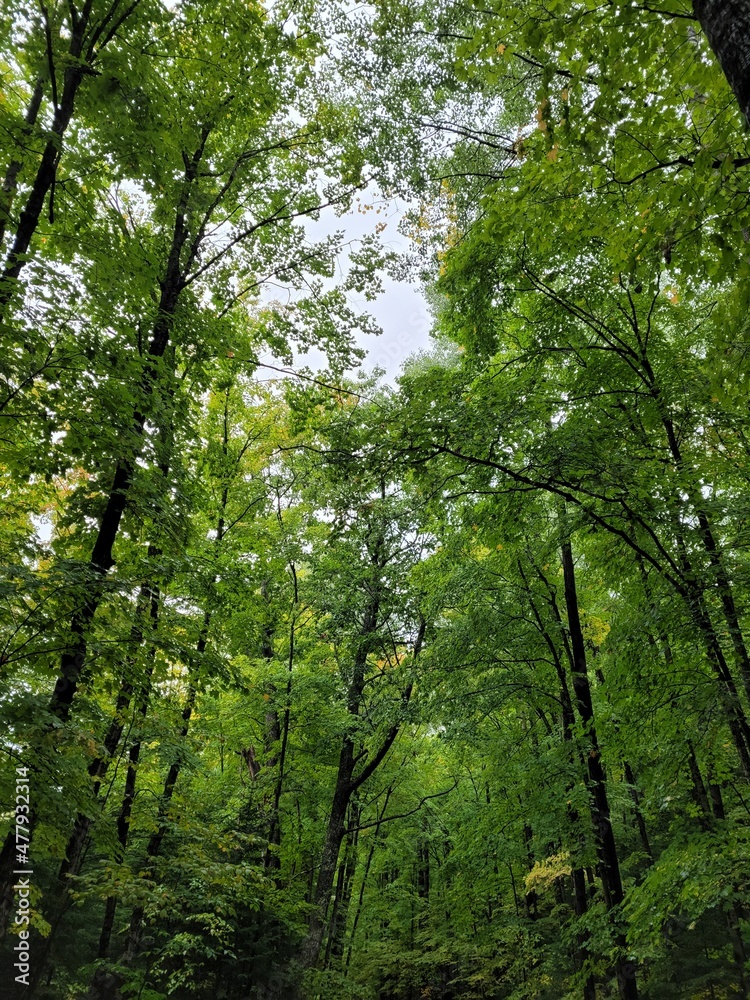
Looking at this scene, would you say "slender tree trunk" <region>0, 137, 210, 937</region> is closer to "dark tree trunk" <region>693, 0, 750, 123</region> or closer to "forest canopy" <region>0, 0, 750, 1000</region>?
"forest canopy" <region>0, 0, 750, 1000</region>

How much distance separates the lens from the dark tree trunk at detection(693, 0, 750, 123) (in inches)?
83.5

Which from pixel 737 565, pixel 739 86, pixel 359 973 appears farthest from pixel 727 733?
pixel 359 973

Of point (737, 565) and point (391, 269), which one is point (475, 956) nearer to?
point (737, 565)

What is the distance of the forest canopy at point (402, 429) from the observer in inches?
151

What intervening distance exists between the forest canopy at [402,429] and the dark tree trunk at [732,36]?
0.01 metres

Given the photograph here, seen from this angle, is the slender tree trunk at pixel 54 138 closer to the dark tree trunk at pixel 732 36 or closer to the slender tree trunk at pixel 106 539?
the slender tree trunk at pixel 106 539

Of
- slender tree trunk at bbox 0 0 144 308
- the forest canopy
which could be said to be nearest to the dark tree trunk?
the forest canopy

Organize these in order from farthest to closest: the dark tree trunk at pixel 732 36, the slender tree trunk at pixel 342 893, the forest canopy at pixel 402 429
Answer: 1. the slender tree trunk at pixel 342 893
2. the forest canopy at pixel 402 429
3. the dark tree trunk at pixel 732 36

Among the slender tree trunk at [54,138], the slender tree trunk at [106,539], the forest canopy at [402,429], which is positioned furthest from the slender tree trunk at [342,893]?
the slender tree trunk at [54,138]

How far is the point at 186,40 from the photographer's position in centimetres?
606

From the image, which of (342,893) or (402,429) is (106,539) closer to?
(402,429)

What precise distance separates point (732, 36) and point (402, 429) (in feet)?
9.72

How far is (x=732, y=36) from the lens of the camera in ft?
7.10

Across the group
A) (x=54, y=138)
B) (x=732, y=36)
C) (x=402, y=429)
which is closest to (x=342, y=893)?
(x=402, y=429)
